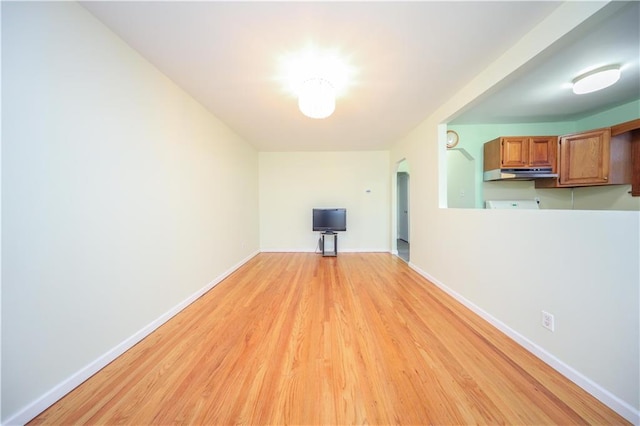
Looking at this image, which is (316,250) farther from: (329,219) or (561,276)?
(561,276)

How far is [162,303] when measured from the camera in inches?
75.1

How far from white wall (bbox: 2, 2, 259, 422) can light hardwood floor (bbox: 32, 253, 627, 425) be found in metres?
0.31

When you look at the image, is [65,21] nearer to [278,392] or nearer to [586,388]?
[278,392]

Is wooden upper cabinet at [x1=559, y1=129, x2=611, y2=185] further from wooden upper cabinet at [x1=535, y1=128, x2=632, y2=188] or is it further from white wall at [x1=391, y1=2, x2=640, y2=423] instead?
white wall at [x1=391, y1=2, x2=640, y2=423]

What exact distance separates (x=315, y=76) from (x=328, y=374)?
2.54 metres

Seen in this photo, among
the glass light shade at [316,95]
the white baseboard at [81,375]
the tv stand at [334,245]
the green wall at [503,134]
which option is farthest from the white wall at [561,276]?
the white baseboard at [81,375]

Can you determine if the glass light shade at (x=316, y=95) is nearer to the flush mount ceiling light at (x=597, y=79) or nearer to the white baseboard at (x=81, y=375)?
the white baseboard at (x=81, y=375)

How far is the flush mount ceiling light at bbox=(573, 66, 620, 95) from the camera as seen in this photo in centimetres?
197

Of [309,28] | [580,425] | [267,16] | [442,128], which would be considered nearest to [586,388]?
[580,425]

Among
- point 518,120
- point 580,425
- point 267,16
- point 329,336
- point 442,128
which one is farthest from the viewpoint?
point 518,120

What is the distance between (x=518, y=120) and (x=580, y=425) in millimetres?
3970

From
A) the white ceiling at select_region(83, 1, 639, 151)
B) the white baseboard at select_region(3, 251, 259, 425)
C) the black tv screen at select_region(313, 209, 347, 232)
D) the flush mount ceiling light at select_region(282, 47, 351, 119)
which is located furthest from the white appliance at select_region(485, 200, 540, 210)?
the white baseboard at select_region(3, 251, 259, 425)

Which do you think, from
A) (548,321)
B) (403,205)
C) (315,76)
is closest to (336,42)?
(315,76)

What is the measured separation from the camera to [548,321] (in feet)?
4.61
